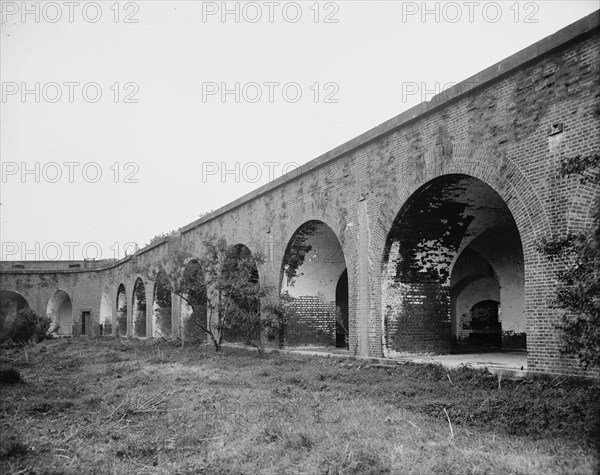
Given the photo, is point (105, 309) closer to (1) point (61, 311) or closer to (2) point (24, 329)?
(1) point (61, 311)

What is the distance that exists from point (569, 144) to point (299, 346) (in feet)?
30.4

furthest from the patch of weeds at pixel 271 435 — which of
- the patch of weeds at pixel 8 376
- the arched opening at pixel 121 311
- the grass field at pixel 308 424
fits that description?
the arched opening at pixel 121 311

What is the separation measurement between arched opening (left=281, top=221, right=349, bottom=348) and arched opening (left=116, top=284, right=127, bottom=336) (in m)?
21.3

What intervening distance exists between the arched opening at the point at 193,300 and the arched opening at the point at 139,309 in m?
8.03

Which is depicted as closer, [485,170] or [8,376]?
[485,170]

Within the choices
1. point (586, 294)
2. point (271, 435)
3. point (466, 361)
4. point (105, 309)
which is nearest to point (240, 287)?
point (466, 361)

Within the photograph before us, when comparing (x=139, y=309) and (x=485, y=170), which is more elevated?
(x=485, y=170)

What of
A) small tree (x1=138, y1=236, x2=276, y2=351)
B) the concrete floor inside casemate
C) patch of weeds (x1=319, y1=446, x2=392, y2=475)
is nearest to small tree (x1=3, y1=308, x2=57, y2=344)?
small tree (x1=138, y1=236, x2=276, y2=351)

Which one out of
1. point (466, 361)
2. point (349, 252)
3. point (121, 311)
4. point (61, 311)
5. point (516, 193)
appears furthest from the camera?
point (61, 311)

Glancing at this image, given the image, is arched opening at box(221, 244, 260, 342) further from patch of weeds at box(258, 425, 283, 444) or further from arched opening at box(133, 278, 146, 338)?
arched opening at box(133, 278, 146, 338)

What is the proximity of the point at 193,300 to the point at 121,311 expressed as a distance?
18.2 meters

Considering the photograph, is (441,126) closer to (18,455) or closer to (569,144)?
(569,144)

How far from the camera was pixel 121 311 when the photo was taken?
34.7 meters

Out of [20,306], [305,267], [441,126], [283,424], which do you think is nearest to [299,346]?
[305,267]
